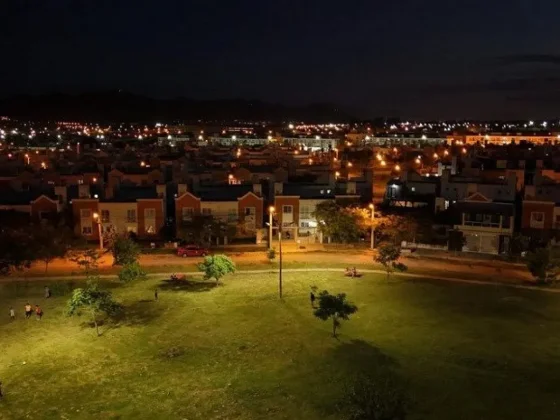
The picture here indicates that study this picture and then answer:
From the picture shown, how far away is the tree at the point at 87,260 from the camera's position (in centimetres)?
3969

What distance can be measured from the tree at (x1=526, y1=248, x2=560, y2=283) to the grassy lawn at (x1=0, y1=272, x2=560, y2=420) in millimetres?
2193

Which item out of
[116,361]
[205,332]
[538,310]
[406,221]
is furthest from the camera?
[406,221]

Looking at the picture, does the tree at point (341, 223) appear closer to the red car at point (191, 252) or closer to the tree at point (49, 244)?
the red car at point (191, 252)

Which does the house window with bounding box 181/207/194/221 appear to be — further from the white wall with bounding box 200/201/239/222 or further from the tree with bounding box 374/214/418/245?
the tree with bounding box 374/214/418/245

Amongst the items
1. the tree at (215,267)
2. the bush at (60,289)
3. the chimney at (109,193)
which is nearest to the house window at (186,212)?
the chimney at (109,193)

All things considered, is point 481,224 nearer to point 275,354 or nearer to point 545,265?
point 545,265

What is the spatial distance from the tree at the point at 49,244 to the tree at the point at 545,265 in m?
32.7

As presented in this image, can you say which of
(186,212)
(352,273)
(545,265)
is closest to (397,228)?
(352,273)

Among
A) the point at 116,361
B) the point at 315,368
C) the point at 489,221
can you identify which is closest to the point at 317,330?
the point at 315,368

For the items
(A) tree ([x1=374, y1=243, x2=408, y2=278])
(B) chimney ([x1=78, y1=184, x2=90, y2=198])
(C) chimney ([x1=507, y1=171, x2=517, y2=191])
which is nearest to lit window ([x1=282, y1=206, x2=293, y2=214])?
(A) tree ([x1=374, y1=243, x2=408, y2=278])

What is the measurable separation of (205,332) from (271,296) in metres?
6.62

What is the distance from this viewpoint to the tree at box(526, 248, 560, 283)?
36.1m

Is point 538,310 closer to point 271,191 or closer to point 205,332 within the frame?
point 205,332

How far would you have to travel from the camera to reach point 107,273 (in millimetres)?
39938
